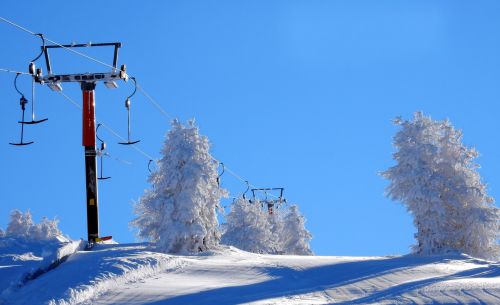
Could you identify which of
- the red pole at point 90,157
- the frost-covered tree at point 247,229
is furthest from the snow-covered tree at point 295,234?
the red pole at point 90,157

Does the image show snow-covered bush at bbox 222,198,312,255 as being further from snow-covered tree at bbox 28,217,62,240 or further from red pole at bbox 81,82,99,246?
red pole at bbox 81,82,99,246

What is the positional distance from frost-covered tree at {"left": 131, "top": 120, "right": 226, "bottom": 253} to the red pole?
2.39m

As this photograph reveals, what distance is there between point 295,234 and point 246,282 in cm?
4295

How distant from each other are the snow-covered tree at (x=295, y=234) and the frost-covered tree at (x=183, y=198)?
31281mm

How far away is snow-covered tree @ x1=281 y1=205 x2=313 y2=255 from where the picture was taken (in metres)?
64.0

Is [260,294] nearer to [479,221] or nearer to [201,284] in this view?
[201,284]

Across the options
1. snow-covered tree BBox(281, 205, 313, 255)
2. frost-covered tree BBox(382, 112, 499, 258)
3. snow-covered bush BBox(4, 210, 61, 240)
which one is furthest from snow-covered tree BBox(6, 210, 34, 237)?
frost-covered tree BBox(382, 112, 499, 258)

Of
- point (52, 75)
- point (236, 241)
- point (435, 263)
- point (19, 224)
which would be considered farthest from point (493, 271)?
point (19, 224)

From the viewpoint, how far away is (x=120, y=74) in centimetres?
3181

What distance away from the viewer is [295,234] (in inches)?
2557

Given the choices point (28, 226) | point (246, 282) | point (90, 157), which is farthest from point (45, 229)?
point (246, 282)

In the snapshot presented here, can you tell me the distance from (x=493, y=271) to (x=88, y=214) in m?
17.2

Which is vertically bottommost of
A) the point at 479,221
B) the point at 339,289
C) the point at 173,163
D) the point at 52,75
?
the point at 339,289

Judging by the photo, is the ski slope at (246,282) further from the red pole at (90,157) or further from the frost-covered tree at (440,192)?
the frost-covered tree at (440,192)
